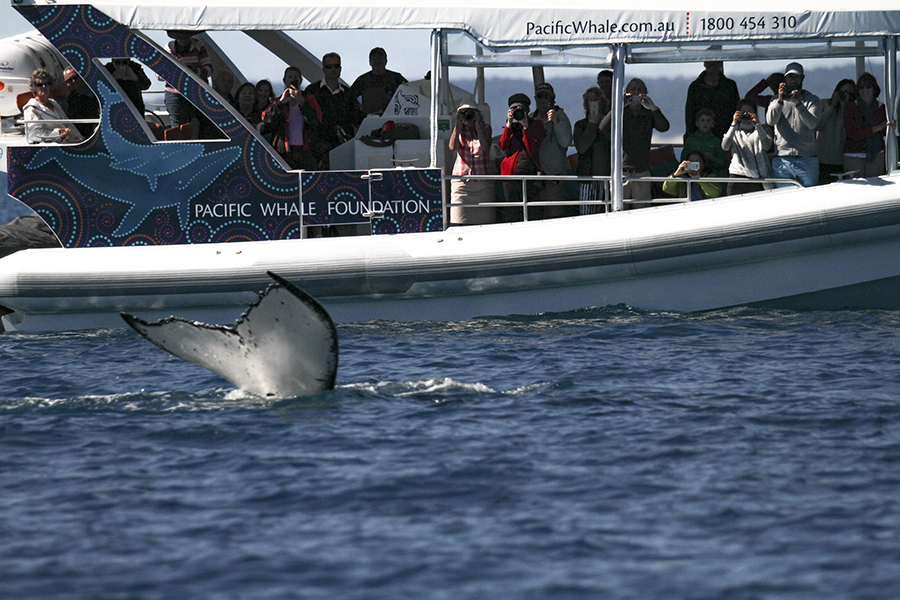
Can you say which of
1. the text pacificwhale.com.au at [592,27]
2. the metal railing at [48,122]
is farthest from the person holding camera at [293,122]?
the text pacificwhale.com.au at [592,27]

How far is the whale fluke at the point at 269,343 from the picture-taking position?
5.77 meters

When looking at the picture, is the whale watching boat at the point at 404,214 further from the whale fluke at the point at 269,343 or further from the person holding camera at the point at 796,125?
the whale fluke at the point at 269,343

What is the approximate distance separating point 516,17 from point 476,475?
4.76 metres

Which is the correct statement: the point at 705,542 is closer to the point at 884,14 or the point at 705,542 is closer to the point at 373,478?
the point at 373,478

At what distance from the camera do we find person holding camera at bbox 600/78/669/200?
30.8ft

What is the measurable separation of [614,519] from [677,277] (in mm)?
4497

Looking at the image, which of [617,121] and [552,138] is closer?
[617,121]

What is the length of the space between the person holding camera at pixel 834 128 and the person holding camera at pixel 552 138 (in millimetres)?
2172

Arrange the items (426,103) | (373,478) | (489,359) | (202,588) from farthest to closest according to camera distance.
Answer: (426,103) → (489,359) → (373,478) → (202,588)

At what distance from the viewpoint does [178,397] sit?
684 centimetres

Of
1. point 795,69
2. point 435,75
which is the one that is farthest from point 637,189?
point 435,75

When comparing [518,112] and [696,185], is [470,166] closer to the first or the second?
[518,112]

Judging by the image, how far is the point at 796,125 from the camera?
895cm

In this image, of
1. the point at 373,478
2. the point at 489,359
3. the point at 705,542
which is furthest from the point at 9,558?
the point at 489,359
